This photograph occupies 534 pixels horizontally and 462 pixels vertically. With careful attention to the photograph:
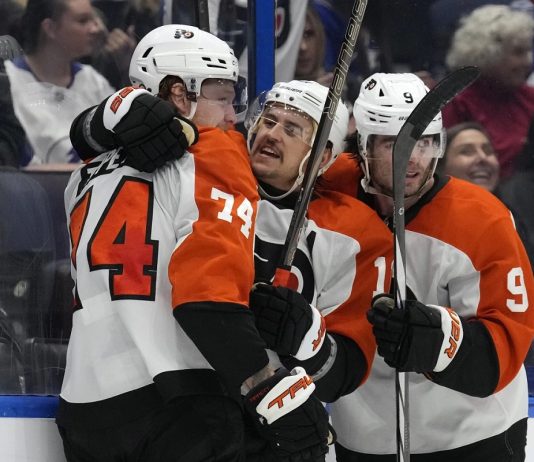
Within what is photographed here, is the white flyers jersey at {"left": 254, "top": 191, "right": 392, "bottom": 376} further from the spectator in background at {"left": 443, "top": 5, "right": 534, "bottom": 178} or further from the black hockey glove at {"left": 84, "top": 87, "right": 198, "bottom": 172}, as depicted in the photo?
the spectator in background at {"left": 443, "top": 5, "right": 534, "bottom": 178}

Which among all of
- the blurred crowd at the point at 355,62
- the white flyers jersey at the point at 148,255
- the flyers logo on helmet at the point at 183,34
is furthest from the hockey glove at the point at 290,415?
the blurred crowd at the point at 355,62

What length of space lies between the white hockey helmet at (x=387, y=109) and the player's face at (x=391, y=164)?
1 centimetres

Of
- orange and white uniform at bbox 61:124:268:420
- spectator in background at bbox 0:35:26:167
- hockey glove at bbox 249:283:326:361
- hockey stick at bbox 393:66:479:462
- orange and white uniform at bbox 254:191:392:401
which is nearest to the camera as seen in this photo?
orange and white uniform at bbox 61:124:268:420

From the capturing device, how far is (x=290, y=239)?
7.47 feet

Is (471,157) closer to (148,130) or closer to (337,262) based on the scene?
(337,262)

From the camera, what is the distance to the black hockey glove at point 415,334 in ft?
7.34

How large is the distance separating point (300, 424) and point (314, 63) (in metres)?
1.13

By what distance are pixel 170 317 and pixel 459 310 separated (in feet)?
2.05

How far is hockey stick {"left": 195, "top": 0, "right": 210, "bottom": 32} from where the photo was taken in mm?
2783

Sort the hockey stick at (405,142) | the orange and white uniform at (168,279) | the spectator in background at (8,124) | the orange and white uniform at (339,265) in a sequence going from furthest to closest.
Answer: the spectator in background at (8,124), the orange and white uniform at (339,265), the hockey stick at (405,142), the orange and white uniform at (168,279)

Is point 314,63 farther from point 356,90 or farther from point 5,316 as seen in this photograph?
point 5,316

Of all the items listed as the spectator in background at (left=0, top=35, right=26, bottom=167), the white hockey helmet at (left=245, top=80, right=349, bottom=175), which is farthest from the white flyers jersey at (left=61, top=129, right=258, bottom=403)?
the spectator in background at (left=0, top=35, right=26, bottom=167)

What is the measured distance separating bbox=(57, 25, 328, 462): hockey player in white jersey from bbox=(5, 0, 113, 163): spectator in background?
556mm

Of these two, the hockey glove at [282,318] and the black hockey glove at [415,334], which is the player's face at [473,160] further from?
the hockey glove at [282,318]
